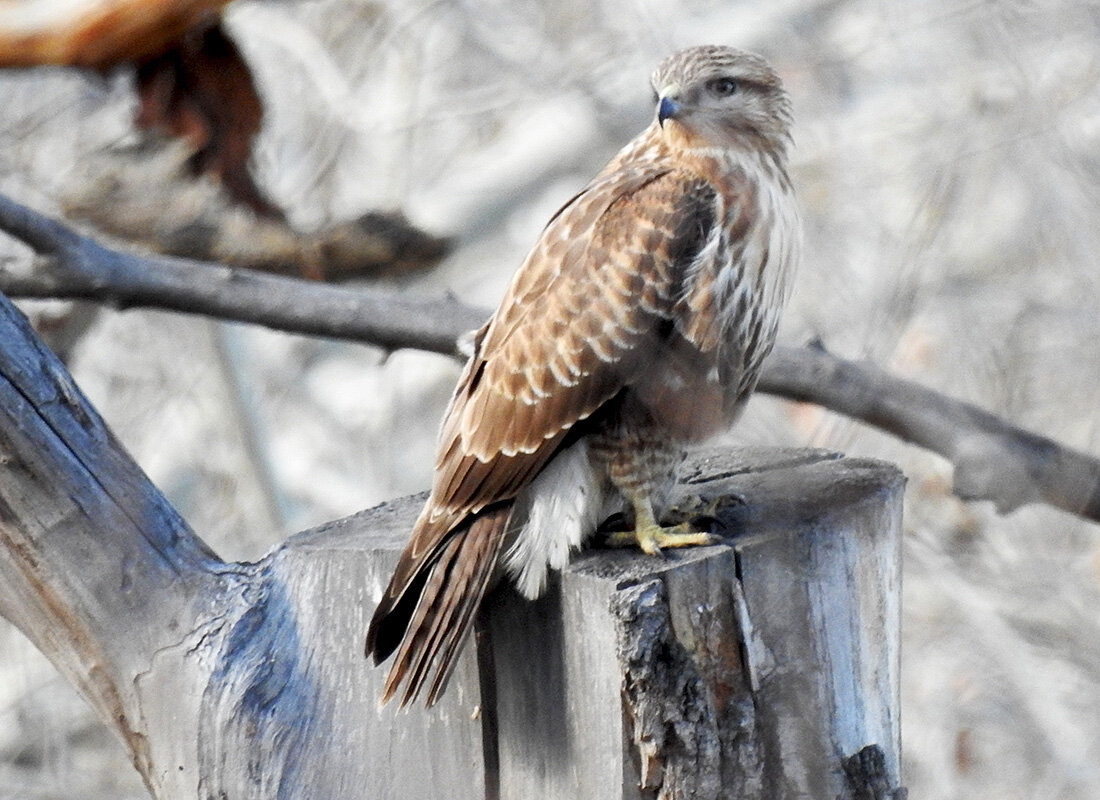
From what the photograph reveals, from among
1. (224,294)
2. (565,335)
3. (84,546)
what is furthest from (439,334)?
(84,546)

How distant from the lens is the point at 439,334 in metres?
4.10

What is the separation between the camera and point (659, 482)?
8.50ft

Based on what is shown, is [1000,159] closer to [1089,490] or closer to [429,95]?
[1089,490]

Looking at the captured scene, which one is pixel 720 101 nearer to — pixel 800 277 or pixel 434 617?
pixel 434 617

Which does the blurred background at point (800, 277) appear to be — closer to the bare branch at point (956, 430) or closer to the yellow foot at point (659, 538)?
the bare branch at point (956, 430)

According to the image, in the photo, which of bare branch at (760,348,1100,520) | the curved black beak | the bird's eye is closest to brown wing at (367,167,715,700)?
the curved black beak

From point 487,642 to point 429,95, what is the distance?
19.5 feet

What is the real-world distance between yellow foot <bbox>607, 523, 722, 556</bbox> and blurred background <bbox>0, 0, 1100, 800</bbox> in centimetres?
174

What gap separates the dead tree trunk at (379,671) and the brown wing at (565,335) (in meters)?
0.23

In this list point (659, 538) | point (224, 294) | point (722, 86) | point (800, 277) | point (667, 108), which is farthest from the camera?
point (800, 277)

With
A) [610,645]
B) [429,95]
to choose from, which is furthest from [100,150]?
[610,645]

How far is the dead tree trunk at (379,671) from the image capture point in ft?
6.82

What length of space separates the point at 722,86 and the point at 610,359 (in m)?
0.70

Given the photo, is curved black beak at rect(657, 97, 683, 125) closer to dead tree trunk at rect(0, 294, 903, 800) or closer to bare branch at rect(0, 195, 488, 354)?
dead tree trunk at rect(0, 294, 903, 800)
